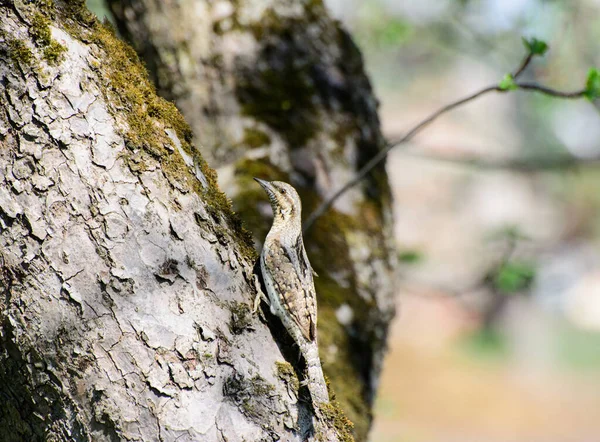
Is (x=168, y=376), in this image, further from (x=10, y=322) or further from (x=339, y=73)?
(x=339, y=73)

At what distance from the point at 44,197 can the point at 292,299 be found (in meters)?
1.14

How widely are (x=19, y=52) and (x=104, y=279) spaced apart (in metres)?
0.89

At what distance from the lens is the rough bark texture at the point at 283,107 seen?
11.6 feet

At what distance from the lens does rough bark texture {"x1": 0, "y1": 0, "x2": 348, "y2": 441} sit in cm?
198

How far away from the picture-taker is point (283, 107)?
371 centimetres

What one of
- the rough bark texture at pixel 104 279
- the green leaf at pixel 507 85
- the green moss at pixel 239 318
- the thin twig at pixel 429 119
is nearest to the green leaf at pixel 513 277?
the thin twig at pixel 429 119

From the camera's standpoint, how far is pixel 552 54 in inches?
290

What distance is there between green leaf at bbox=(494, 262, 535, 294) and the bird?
2.71m

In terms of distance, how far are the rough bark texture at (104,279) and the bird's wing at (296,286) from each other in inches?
10.0

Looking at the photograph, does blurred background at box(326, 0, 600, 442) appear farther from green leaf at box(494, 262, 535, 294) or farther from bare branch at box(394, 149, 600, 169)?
green leaf at box(494, 262, 535, 294)

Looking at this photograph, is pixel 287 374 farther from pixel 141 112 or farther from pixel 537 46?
pixel 537 46

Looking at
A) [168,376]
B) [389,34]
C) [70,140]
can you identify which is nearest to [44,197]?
[70,140]

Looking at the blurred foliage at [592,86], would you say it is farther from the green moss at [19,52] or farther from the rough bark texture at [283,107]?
the green moss at [19,52]

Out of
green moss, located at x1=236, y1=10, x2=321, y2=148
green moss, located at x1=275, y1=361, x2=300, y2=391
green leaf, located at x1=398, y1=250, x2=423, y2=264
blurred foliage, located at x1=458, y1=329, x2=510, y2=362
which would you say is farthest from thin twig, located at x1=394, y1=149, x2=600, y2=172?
blurred foliage, located at x1=458, y1=329, x2=510, y2=362
